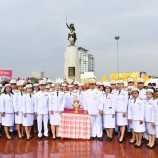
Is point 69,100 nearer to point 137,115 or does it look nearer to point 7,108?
point 7,108

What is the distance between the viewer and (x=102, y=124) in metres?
6.35

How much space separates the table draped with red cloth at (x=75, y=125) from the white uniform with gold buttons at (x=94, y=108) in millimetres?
202

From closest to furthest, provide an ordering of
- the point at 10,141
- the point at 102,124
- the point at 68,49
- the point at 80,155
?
1. the point at 80,155
2. the point at 10,141
3. the point at 102,124
4. the point at 68,49

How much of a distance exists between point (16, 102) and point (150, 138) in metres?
3.50

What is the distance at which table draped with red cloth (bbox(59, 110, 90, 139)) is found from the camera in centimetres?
582

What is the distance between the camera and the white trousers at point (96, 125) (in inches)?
235

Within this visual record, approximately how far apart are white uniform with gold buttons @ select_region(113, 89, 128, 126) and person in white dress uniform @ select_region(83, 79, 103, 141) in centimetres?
41

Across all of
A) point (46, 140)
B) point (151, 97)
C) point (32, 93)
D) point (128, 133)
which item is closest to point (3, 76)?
point (32, 93)

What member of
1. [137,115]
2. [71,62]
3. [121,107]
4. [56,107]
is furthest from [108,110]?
[71,62]

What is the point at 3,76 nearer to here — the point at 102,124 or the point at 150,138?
the point at 102,124

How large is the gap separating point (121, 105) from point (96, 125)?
33.8 inches

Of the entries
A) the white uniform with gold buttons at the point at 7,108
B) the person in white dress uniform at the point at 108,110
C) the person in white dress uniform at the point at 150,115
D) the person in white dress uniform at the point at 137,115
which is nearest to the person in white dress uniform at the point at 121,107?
the person in white dress uniform at the point at 108,110

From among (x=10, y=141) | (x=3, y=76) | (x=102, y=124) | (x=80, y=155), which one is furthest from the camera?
(x=3, y=76)

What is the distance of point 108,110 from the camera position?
19.2 feet
